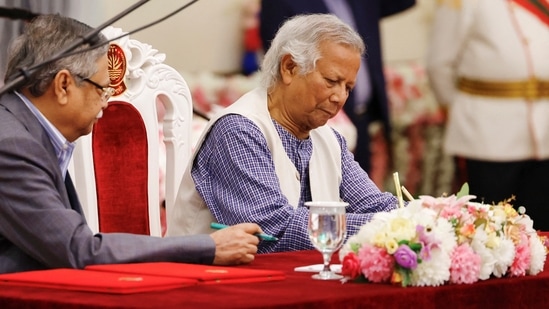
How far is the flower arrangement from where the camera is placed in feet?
7.50

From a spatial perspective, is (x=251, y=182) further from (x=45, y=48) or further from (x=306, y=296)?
(x=306, y=296)

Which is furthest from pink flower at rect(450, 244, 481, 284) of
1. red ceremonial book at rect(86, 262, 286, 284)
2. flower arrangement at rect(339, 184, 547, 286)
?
red ceremonial book at rect(86, 262, 286, 284)

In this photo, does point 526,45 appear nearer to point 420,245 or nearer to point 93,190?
point 93,190

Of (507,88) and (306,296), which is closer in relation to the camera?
(306,296)

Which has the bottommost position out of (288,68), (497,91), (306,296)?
(306,296)

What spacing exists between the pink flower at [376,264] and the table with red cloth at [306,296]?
0.7 inches

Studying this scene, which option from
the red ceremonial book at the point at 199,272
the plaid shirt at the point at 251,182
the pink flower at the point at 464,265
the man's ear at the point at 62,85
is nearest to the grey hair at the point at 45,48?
the man's ear at the point at 62,85

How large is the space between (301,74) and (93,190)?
23.9 inches

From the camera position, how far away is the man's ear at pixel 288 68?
3213mm

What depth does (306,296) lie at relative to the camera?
212 cm

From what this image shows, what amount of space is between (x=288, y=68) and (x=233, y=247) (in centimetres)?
80

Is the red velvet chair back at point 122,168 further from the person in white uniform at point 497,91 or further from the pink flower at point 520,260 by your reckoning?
the person in white uniform at point 497,91

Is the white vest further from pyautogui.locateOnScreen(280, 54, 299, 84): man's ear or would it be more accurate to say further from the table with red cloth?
the table with red cloth

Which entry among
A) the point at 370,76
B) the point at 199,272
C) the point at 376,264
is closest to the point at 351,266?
the point at 376,264
